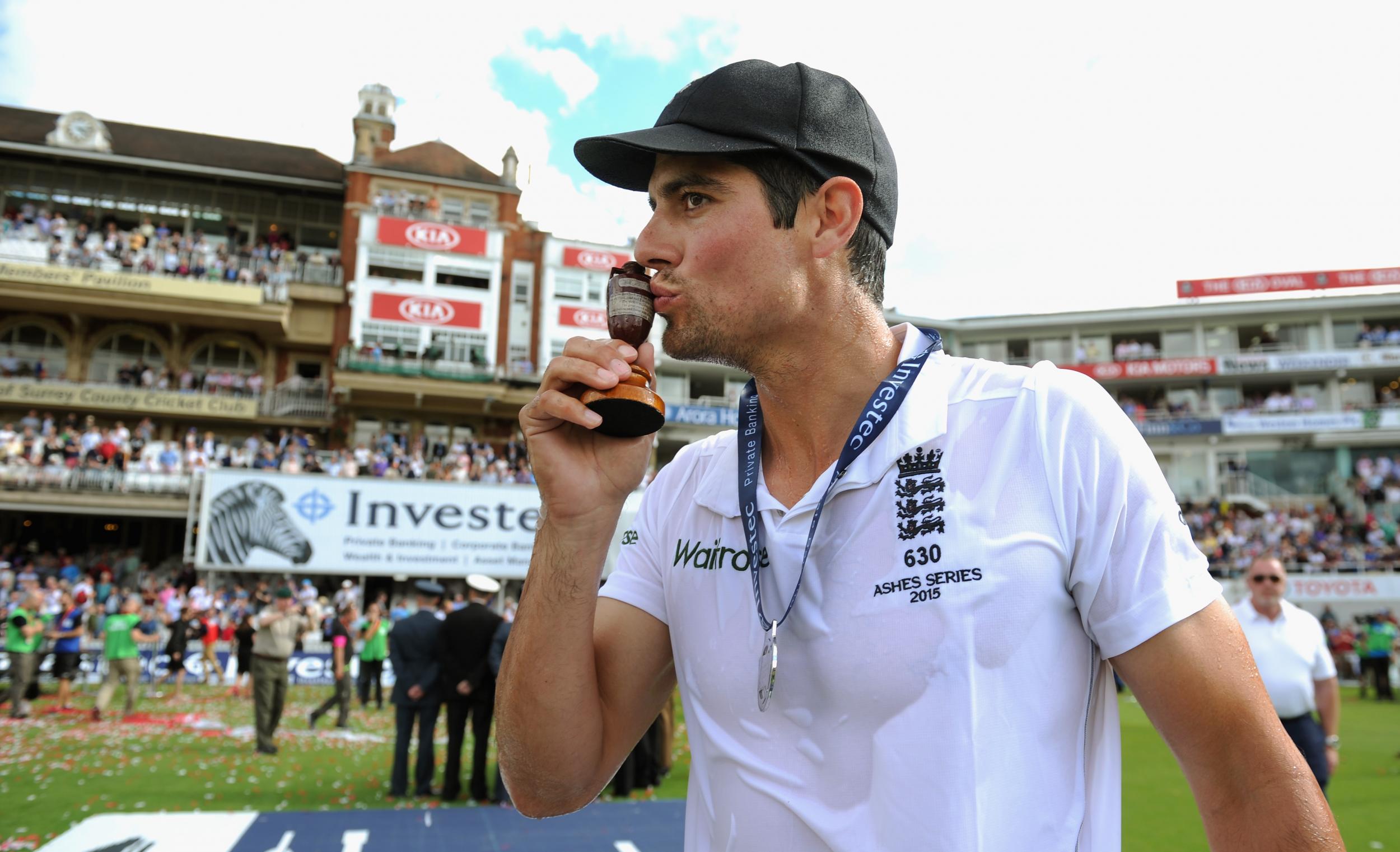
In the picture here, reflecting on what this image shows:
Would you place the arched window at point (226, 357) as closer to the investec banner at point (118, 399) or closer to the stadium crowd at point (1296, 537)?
the investec banner at point (118, 399)

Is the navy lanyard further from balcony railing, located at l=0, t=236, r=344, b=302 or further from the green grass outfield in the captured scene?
balcony railing, located at l=0, t=236, r=344, b=302

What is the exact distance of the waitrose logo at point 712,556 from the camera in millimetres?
1663

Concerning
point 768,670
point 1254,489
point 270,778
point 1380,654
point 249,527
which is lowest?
point 270,778

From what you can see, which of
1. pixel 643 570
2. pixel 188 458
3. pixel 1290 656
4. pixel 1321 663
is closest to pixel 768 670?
pixel 643 570

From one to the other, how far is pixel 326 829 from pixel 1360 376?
52185mm

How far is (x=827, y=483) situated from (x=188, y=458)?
35.4 metres

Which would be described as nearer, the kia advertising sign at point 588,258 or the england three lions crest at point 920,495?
the england three lions crest at point 920,495

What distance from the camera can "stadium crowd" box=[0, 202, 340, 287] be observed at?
1377 inches

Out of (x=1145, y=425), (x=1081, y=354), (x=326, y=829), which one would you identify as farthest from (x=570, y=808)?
(x=1081, y=354)

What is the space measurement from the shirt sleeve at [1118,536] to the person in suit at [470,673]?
889 centimetres

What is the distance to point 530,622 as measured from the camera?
5.52 ft

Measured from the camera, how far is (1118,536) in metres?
1.34

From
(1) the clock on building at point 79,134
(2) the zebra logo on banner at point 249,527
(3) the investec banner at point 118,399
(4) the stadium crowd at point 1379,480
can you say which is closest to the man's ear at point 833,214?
(2) the zebra logo on banner at point 249,527

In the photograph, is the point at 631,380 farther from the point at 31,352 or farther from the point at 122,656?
the point at 31,352
